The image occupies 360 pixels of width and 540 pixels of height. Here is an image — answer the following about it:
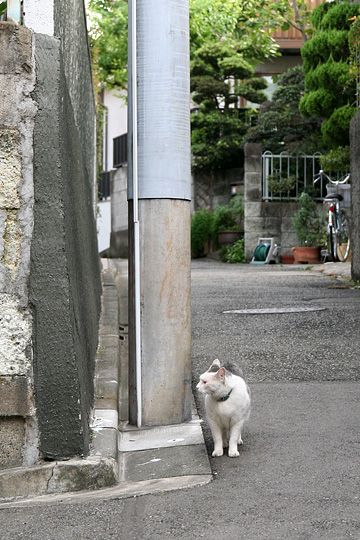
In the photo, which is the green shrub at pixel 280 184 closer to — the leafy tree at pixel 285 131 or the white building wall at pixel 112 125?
the leafy tree at pixel 285 131

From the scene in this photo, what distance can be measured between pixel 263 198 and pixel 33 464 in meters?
16.2

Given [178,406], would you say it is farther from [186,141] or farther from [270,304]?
[270,304]

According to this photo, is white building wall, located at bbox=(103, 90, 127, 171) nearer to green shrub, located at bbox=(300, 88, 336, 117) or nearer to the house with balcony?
the house with balcony

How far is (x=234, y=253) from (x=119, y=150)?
8.01 metres

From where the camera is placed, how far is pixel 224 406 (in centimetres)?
426

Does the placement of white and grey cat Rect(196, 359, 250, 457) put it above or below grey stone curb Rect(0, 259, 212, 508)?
above

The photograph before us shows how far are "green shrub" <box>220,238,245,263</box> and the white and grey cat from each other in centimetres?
1545

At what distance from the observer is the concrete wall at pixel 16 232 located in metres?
3.72

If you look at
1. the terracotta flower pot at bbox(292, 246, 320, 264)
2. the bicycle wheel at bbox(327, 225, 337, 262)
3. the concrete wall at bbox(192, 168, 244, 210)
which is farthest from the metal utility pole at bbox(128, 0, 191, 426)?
the concrete wall at bbox(192, 168, 244, 210)

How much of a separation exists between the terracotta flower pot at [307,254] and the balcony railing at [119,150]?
8.56 m

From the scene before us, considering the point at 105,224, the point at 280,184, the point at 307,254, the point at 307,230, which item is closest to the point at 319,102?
the point at 280,184

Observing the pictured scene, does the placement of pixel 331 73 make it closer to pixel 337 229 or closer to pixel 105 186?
pixel 337 229

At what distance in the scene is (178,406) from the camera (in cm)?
473

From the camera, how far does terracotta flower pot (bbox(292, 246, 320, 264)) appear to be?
712 inches
